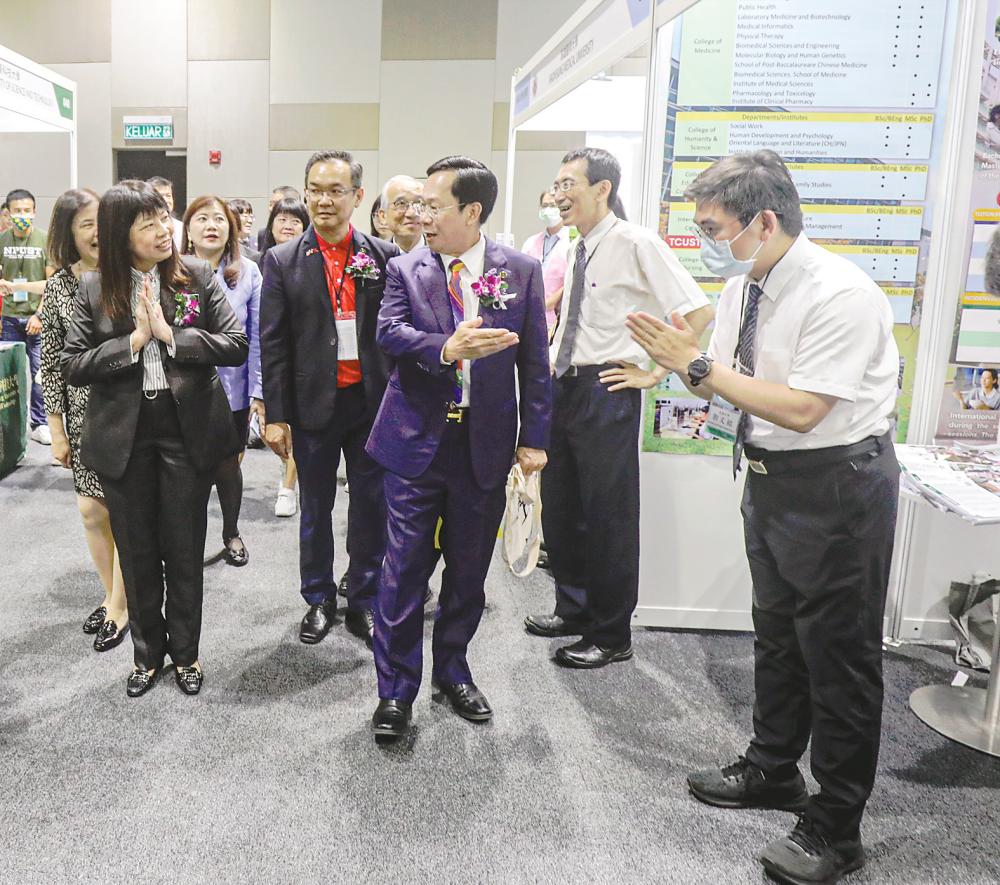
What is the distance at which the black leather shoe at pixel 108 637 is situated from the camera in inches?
115

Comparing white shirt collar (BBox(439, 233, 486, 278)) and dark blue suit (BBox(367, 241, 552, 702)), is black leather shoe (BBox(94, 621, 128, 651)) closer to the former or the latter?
dark blue suit (BBox(367, 241, 552, 702))

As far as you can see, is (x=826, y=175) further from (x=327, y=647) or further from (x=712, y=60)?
(x=327, y=647)

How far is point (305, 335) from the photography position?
287cm

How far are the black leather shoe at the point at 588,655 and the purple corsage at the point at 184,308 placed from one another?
1.60 metres

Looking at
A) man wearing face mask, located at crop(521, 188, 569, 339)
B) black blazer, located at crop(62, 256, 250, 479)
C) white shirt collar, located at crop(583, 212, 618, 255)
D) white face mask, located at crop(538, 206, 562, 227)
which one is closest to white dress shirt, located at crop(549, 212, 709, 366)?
white shirt collar, located at crop(583, 212, 618, 255)

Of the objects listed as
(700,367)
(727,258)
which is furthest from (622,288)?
(700,367)

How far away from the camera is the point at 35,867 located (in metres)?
1.84

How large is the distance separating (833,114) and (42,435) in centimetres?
537

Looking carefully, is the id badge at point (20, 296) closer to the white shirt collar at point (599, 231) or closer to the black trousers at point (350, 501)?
the black trousers at point (350, 501)

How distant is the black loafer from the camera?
12.6 feet

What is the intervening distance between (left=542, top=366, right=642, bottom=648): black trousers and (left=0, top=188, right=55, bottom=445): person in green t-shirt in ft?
13.8

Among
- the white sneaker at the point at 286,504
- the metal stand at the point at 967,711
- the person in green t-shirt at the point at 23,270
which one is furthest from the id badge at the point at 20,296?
the metal stand at the point at 967,711

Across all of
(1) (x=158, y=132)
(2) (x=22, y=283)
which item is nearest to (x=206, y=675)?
(2) (x=22, y=283)

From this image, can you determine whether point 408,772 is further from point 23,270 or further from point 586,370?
point 23,270
